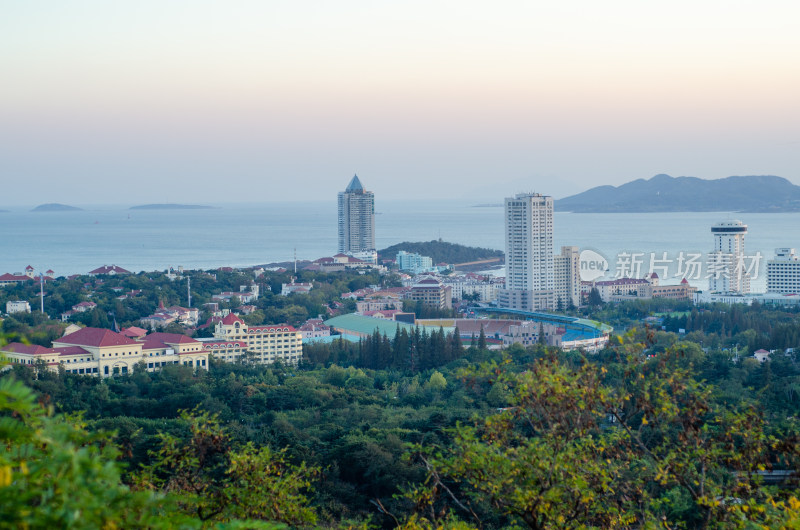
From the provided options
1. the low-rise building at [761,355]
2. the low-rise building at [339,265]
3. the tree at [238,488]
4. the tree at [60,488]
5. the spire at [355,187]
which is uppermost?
the spire at [355,187]

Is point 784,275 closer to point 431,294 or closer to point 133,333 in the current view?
point 431,294

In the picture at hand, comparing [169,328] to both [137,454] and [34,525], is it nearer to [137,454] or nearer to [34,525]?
[137,454]

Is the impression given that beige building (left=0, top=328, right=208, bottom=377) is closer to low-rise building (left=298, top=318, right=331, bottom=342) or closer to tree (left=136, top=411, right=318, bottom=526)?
low-rise building (left=298, top=318, right=331, bottom=342)

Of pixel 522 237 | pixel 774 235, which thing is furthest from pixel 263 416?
pixel 774 235

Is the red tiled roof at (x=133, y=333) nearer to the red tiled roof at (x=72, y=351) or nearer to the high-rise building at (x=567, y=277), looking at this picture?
the red tiled roof at (x=72, y=351)

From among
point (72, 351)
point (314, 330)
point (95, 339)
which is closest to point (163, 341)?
→ point (95, 339)

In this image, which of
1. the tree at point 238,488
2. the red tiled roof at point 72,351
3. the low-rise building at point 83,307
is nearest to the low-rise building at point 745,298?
the low-rise building at point 83,307
